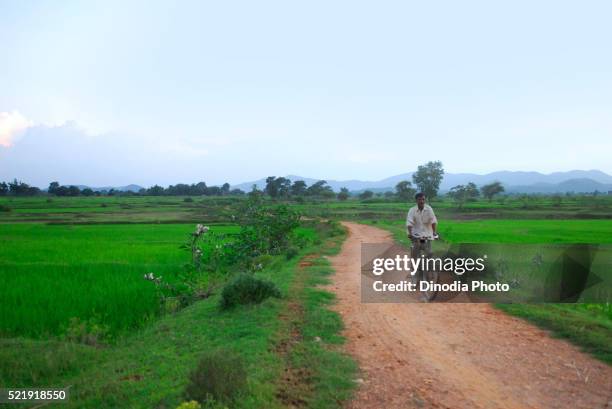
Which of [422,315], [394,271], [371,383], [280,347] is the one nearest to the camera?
[371,383]

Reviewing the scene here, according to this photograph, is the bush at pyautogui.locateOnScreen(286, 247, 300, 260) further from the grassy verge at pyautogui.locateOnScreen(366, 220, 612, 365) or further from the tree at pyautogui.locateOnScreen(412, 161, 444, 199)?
the tree at pyautogui.locateOnScreen(412, 161, 444, 199)

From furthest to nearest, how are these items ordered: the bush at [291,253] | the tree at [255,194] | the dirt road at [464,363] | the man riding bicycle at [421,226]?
the tree at [255,194] < the bush at [291,253] < the man riding bicycle at [421,226] < the dirt road at [464,363]

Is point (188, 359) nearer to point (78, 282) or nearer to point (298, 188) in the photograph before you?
point (78, 282)

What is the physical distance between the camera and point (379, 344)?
220 inches

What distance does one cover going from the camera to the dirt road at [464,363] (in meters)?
4.05

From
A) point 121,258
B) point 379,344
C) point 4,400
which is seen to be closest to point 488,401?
point 379,344

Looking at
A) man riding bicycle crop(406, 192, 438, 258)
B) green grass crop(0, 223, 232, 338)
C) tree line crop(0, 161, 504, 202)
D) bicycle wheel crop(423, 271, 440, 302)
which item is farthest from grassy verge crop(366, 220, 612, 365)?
tree line crop(0, 161, 504, 202)

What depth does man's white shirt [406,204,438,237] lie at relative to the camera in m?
8.19

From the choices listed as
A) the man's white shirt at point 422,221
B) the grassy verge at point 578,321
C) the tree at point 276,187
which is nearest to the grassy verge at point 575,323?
the grassy verge at point 578,321

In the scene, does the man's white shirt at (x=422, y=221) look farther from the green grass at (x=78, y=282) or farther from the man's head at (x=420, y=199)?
the green grass at (x=78, y=282)

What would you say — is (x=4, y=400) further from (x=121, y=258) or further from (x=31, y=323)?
(x=121, y=258)

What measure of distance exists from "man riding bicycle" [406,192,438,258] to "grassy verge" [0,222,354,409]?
6.96 ft

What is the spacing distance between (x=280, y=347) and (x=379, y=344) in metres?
1.28

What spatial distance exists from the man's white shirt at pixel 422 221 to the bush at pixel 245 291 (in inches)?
115
